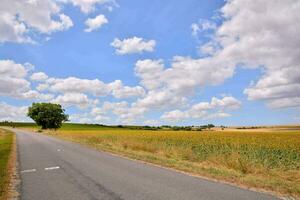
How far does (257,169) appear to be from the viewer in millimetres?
15469

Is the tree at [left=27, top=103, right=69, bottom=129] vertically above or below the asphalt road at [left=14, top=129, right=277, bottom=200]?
above

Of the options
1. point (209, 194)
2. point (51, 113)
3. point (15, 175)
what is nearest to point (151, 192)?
point (209, 194)

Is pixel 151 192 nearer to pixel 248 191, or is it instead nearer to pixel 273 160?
pixel 248 191

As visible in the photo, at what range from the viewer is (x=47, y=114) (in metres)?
121

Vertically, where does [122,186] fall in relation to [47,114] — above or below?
below

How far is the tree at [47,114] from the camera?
12084cm

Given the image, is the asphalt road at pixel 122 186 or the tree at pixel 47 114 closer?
the asphalt road at pixel 122 186

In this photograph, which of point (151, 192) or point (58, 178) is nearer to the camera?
point (151, 192)

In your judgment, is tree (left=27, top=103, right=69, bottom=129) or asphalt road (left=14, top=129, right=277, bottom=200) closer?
asphalt road (left=14, top=129, right=277, bottom=200)

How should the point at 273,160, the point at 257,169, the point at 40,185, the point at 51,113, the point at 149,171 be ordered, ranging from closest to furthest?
1. the point at 40,185
2. the point at 149,171
3. the point at 257,169
4. the point at 273,160
5. the point at 51,113

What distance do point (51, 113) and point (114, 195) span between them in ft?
382

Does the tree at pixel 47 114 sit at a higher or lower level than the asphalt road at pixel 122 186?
higher

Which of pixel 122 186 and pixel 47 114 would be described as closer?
pixel 122 186

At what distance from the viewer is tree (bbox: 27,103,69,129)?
4758 inches
